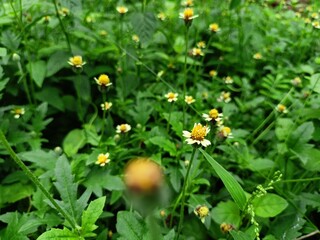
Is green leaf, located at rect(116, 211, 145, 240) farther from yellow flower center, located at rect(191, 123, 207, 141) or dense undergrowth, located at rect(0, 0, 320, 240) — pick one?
yellow flower center, located at rect(191, 123, 207, 141)

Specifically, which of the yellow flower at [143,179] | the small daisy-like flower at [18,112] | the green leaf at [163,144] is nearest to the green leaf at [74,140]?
the small daisy-like flower at [18,112]

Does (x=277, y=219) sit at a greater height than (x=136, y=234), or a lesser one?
lesser

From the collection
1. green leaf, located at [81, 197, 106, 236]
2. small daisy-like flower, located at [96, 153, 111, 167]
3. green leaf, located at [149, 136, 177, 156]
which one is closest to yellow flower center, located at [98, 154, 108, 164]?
small daisy-like flower, located at [96, 153, 111, 167]

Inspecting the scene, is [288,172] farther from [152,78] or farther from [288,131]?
[152,78]

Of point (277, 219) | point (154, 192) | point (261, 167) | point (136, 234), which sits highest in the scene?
point (154, 192)

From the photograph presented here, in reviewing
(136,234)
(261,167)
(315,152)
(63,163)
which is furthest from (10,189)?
(315,152)

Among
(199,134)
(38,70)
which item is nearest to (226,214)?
(199,134)
